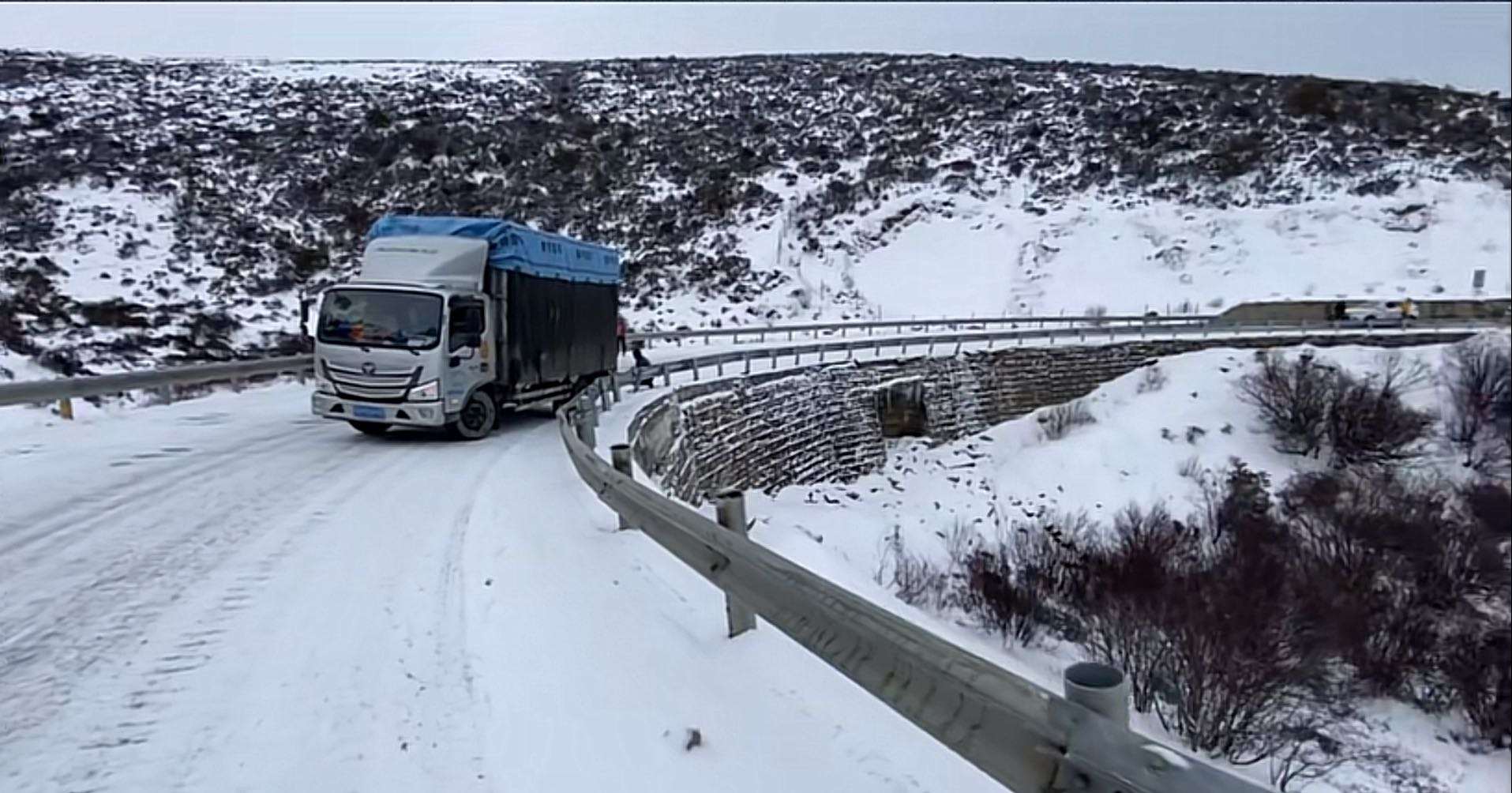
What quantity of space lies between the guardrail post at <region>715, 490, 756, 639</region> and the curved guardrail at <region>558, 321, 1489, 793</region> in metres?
0.07

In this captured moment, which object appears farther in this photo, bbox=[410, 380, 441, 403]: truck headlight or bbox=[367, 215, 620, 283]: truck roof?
bbox=[367, 215, 620, 283]: truck roof

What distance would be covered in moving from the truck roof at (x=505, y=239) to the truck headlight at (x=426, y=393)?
83.6 inches

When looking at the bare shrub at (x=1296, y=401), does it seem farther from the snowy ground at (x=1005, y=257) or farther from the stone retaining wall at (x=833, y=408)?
the snowy ground at (x=1005, y=257)

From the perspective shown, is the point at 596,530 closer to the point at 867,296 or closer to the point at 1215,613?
the point at 1215,613

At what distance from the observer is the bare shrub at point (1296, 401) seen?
4664 mm

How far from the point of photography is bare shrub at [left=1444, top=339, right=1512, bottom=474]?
73.5 inches

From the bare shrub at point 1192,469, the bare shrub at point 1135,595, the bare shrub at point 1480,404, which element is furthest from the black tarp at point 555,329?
the bare shrub at point 1480,404

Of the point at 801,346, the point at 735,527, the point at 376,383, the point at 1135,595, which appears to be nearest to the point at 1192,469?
the point at 1135,595

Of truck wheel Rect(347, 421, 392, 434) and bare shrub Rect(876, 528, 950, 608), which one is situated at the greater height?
truck wheel Rect(347, 421, 392, 434)

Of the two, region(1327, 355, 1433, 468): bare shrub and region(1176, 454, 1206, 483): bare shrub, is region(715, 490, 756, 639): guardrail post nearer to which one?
region(1327, 355, 1433, 468): bare shrub

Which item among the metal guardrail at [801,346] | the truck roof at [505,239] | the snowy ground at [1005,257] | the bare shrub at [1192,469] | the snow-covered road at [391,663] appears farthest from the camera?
the snowy ground at [1005,257]

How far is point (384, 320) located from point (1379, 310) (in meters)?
12.0

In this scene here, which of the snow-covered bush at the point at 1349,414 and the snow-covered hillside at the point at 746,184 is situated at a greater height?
the snow-covered hillside at the point at 746,184

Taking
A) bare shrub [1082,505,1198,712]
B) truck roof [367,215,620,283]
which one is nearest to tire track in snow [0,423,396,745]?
truck roof [367,215,620,283]
